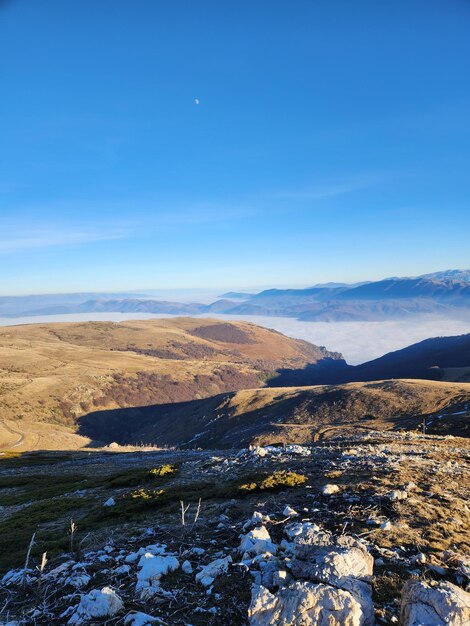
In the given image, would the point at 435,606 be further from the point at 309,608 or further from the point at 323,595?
the point at 309,608

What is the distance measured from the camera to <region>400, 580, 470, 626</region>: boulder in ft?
18.5

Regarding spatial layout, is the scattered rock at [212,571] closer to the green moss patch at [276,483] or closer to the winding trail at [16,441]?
the green moss patch at [276,483]

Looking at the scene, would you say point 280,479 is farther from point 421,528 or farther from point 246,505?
point 421,528

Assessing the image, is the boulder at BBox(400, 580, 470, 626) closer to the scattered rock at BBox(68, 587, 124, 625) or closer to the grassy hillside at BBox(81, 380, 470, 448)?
the scattered rock at BBox(68, 587, 124, 625)

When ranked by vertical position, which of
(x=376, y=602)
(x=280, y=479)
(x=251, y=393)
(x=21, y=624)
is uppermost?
(x=376, y=602)

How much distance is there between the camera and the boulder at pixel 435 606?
5648mm

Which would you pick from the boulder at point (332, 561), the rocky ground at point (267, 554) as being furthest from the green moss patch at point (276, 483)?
the boulder at point (332, 561)

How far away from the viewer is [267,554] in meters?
8.99

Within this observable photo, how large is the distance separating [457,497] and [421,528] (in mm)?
3720

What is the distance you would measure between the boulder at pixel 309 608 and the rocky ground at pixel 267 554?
0.02 m

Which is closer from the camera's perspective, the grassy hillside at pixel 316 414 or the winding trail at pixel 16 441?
the grassy hillside at pixel 316 414

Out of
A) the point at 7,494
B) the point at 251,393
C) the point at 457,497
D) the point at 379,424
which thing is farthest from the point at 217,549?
the point at 251,393

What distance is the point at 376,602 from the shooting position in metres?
7.05

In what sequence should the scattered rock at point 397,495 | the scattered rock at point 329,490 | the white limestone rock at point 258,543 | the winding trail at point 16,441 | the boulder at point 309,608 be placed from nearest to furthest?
the boulder at point 309,608, the white limestone rock at point 258,543, the scattered rock at point 397,495, the scattered rock at point 329,490, the winding trail at point 16,441
